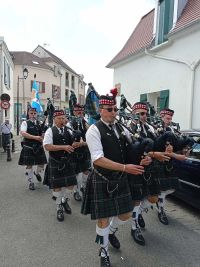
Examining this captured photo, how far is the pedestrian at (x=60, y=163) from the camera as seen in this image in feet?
16.4

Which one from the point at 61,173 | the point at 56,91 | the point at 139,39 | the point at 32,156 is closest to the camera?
the point at 61,173

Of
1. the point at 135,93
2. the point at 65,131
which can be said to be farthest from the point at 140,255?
the point at 135,93

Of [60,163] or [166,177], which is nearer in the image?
[166,177]

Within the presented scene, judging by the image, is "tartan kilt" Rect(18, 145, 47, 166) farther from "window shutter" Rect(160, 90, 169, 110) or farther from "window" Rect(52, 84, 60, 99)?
"window" Rect(52, 84, 60, 99)

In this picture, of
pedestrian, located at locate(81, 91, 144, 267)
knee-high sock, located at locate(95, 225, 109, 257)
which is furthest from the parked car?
knee-high sock, located at locate(95, 225, 109, 257)

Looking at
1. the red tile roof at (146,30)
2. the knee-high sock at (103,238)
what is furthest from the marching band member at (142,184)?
the red tile roof at (146,30)

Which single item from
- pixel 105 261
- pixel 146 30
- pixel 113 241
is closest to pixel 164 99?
pixel 146 30

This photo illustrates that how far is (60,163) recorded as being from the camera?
16.8ft

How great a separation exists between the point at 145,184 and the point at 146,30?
10253 mm

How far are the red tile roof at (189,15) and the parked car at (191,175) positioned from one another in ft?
16.5

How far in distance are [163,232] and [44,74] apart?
122 ft

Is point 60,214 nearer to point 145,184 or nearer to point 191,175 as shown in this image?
point 145,184

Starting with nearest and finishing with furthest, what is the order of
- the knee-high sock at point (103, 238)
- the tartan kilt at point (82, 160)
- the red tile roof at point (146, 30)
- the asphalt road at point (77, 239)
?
the knee-high sock at point (103, 238)
the asphalt road at point (77, 239)
the tartan kilt at point (82, 160)
the red tile roof at point (146, 30)

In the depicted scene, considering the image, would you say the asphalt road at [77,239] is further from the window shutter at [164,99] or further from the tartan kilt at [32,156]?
the window shutter at [164,99]
